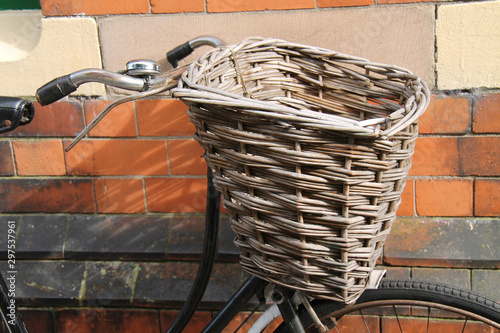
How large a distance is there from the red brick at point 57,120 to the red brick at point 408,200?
1283mm

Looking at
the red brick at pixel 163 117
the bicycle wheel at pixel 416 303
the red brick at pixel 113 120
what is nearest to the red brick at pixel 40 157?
the red brick at pixel 113 120

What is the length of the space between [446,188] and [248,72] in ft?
2.97

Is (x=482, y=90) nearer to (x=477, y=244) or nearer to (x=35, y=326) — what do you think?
(x=477, y=244)

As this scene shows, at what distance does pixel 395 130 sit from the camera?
2.62ft

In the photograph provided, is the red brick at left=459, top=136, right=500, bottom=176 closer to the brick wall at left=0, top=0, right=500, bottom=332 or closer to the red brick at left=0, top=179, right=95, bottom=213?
the brick wall at left=0, top=0, right=500, bottom=332

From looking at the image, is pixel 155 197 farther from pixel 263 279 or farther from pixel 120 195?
pixel 263 279

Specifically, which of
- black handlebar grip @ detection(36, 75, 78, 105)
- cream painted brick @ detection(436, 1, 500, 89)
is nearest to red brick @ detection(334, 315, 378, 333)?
cream painted brick @ detection(436, 1, 500, 89)

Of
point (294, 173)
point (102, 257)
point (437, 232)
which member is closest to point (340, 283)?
point (294, 173)

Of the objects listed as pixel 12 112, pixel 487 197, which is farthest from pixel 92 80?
pixel 487 197

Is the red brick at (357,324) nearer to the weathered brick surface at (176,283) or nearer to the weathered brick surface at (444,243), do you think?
the weathered brick surface at (444,243)

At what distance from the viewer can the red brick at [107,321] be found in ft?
5.77

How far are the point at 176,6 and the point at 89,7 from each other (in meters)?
0.34

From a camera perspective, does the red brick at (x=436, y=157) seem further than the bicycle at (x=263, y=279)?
Yes

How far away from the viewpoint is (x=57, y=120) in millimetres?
1795
